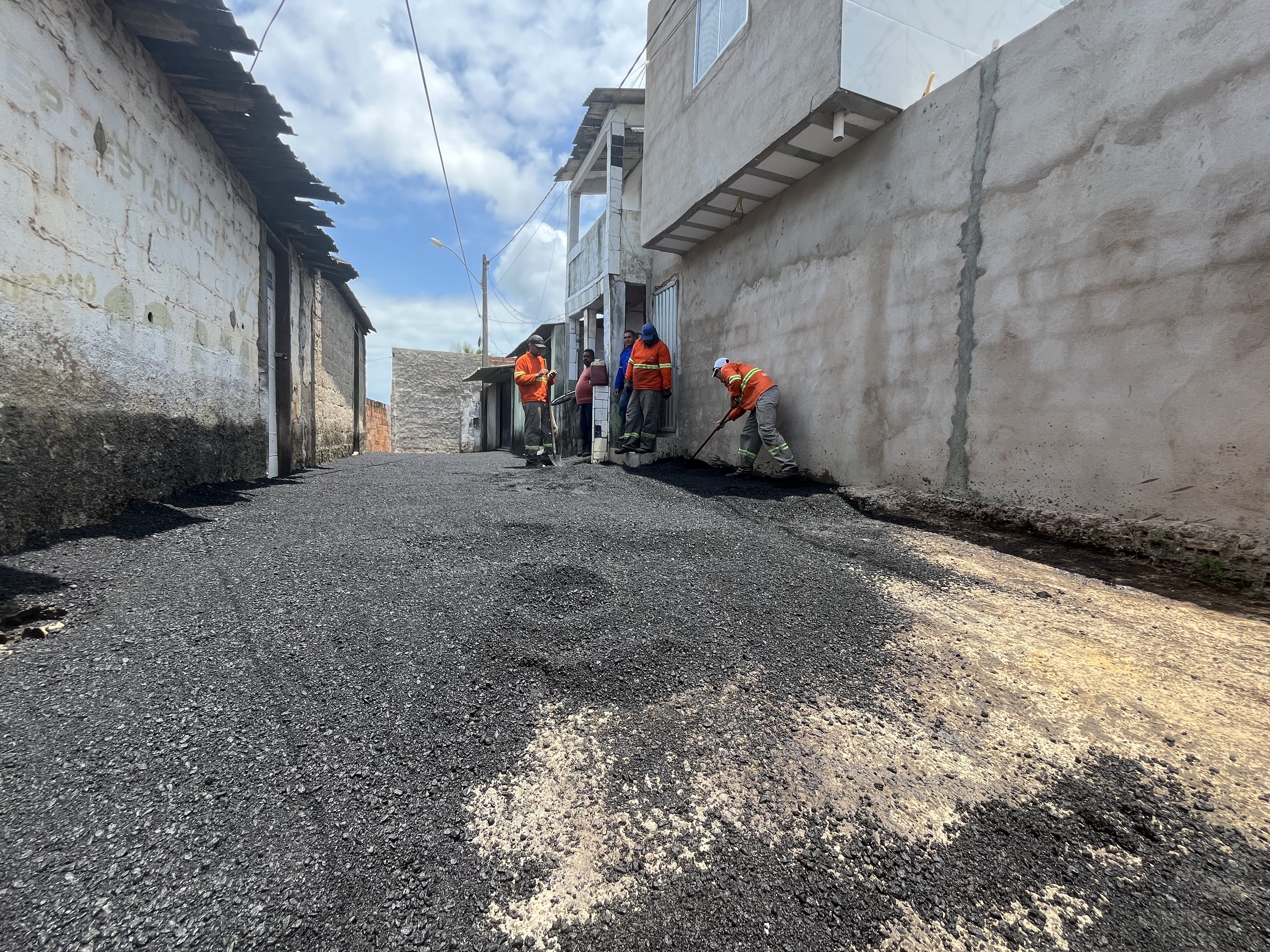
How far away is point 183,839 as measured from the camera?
1219mm

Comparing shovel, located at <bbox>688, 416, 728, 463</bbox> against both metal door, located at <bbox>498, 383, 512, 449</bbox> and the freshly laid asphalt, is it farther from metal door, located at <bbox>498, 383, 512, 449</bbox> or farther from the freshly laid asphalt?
metal door, located at <bbox>498, 383, 512, 449</bbox>

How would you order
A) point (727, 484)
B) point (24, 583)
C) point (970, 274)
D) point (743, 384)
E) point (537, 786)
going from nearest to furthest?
point (537, 786), point (24, 583), point (970, 274), point (727, 484), point (743, 384)

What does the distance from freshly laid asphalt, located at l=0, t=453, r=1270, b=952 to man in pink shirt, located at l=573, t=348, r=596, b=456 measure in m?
6.80

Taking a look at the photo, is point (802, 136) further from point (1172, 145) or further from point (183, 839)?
point (183, 839)

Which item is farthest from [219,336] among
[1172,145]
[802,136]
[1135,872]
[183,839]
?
[1172,145]

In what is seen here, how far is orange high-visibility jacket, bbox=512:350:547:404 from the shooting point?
25.8 feet

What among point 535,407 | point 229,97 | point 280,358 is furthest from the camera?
point 535,407

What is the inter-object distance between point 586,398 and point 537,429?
5.12 feet

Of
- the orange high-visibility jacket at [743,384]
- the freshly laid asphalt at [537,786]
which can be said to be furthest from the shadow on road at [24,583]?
the orange high-visibility jacket at [743,384]

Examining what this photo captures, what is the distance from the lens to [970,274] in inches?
150

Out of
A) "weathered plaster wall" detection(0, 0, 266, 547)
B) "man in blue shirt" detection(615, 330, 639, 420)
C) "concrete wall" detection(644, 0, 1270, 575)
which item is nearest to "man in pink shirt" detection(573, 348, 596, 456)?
"man in blue shirt" detection(615, 330, 639, 420)

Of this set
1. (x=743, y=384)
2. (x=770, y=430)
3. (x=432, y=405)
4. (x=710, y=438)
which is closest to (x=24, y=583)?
(x=770, y=430)

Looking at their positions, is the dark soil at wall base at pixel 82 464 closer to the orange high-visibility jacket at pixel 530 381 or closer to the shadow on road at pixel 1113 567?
the orange high-visibility jacket at pixel 530 381

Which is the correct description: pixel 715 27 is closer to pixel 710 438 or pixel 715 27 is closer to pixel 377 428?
pixel 710 438
